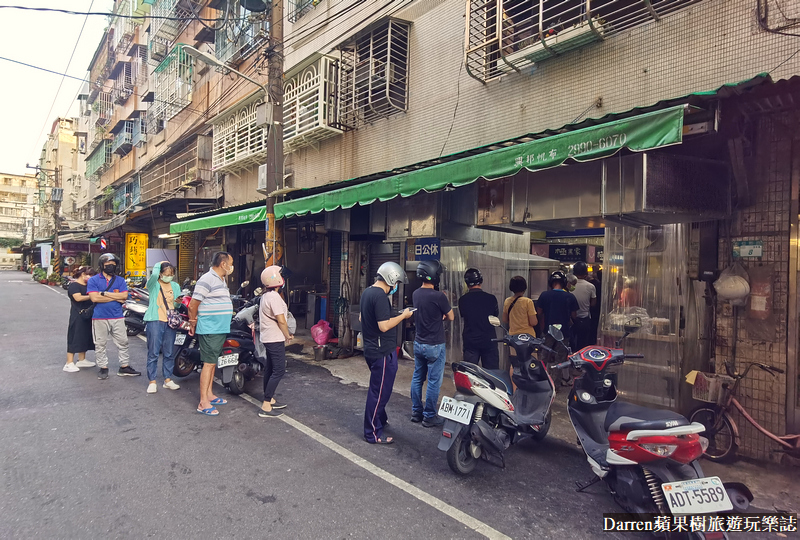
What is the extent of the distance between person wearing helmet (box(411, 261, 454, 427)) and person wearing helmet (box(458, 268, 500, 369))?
0.51m

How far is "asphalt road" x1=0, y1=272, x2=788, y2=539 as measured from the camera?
2902 millimetres

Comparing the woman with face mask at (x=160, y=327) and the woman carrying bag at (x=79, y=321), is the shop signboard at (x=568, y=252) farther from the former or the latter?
the woman carrying bag at (x=79, y=321)

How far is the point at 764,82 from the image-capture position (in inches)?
128

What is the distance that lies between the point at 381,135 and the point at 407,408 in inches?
227

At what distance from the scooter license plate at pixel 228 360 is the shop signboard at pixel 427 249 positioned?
3.62m

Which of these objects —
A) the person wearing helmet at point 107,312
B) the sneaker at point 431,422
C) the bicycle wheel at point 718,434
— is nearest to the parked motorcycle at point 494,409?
the sneaker at point 431,422

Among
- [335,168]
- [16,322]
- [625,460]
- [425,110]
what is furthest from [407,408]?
[16,322]

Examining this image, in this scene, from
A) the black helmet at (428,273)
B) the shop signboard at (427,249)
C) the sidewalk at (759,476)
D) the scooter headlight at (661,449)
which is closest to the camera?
the scooter headlight at (661,449)

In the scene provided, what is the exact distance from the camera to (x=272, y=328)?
16.5 feet

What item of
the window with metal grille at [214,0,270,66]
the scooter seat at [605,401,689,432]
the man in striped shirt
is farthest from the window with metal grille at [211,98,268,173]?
the scooter seat at [605,401,689,432]

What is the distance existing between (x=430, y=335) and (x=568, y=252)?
818 cm

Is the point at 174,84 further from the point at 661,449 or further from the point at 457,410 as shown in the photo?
the point at 661,449

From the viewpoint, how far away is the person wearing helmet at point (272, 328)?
4.98 metres

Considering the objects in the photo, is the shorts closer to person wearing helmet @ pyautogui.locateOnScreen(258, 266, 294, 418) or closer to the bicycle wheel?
person wearing helmet @ pyautogui.locateOnScreen(258, 266, 294, 418)
